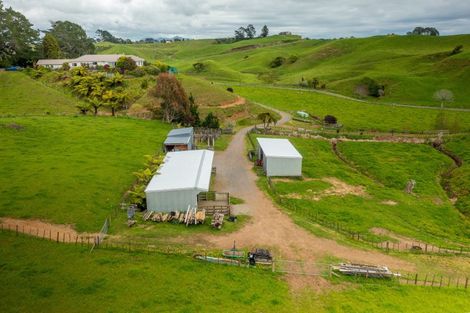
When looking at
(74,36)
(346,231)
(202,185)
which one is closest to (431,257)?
(346,231)

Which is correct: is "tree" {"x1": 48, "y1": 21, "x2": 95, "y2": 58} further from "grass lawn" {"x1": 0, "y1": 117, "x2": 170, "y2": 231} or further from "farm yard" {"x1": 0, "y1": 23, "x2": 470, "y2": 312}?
"grass lawn" {"x1": 0, "y1": 117, "x2": 170, "y2": 231}

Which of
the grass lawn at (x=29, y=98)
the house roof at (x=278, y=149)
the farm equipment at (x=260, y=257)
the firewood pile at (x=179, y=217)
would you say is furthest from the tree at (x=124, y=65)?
the farm equipment at (x=260, y=257)

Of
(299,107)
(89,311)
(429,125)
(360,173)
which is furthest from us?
(299,107)

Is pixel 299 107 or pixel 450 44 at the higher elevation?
pixel 450 44

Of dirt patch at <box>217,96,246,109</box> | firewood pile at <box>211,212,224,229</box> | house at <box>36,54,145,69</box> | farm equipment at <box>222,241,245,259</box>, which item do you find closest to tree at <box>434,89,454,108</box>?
dirt patch at <box>217,96,246,109</box>

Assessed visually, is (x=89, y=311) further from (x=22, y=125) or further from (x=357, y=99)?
(x=357, y=99)

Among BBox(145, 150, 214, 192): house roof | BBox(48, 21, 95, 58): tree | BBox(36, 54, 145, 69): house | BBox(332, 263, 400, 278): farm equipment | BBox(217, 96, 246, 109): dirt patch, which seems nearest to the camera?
BBox(332, 263, 400, 278): farm equipment

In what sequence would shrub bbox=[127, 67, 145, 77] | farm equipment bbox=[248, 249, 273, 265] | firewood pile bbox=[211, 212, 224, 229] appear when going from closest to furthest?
farm equipment bbox=[248, 249, 273, 265] < firewood pile bbox=[211, 212, 224, 229] < shrub bbox=[127, 67, 145, 77]
